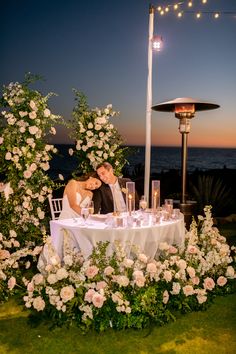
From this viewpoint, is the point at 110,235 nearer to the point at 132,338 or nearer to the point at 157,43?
the point at 132,338

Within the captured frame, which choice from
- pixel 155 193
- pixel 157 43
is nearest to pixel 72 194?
pixel 155 193

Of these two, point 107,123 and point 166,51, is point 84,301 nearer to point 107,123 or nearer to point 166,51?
point 107,123

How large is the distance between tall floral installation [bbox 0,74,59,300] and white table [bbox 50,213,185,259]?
72 centimetres

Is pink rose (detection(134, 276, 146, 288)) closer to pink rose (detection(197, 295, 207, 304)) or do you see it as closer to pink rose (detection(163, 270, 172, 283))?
pink rose (detection(163, 270, 172, 283))

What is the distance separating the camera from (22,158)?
5.40 meters

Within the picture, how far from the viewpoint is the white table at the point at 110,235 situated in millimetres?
4277

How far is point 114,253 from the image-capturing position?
412cm

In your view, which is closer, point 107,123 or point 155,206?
point 155,206

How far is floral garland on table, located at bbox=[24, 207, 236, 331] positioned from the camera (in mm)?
3936

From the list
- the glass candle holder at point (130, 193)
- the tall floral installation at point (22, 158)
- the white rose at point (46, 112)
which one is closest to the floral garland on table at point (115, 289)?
the glass candle holder at point (130, 193)

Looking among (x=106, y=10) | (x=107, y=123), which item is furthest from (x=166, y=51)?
(x=106, y=10)

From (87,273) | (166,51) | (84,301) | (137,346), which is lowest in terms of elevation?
(137,346)

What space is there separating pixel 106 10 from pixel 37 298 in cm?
672

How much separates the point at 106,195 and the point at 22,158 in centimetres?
119
